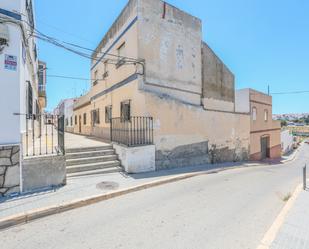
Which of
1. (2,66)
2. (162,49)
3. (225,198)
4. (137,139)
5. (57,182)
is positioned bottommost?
(225,198)

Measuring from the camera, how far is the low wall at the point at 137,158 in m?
7.96

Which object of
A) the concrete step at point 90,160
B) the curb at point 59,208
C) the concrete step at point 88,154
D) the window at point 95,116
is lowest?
the curb at point 59,208

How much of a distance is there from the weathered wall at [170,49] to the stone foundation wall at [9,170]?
5.83 m

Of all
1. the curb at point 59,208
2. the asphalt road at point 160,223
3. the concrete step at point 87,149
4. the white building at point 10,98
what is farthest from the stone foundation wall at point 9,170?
the concrete step at point 87,149

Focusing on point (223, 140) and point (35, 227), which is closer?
point (35, 227)

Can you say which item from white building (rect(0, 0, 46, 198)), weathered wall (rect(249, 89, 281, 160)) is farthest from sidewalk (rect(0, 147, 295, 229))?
weathered wall (rect(249, 89, 281, 160))

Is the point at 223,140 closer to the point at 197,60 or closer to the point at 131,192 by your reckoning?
the point at 197,60

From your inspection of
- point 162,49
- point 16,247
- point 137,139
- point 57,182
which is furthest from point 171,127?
point 16,247

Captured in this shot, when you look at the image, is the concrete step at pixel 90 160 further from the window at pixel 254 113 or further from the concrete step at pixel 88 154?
the window at pixel 254 113

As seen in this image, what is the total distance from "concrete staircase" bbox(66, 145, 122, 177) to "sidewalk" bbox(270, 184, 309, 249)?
18.8ft

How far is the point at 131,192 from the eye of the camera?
6.17 metres

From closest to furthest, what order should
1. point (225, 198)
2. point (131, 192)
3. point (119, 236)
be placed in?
1. point (119, 236)
2. point (225, 198)
3. point (131, 192)

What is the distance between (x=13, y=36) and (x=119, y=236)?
5.68 metres

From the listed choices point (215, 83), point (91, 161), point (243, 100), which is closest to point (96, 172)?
point (91, 161)
